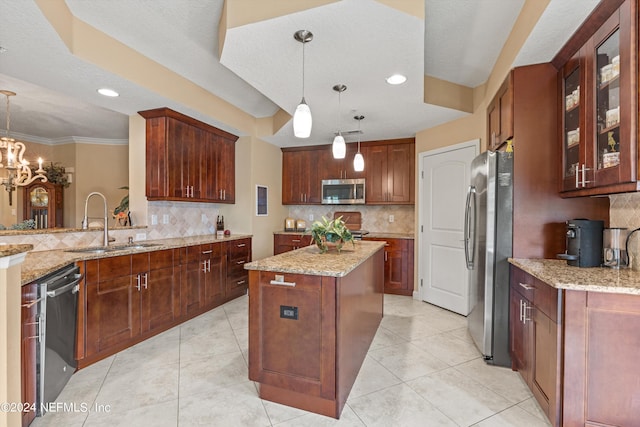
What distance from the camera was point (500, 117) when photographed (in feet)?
9.02

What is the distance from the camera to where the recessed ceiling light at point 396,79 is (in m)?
2.61

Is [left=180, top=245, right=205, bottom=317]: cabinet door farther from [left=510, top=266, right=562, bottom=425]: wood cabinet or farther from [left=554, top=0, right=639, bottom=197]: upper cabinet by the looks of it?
[left=554, top=0, right=639, bottom=197]: upper cabinet

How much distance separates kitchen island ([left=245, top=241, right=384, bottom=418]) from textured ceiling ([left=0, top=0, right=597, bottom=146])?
1503 mm

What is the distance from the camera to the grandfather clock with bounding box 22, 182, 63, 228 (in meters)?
5.67

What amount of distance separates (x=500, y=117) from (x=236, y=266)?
11.7 ft

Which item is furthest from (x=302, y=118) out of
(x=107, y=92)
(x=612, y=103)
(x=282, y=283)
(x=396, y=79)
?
(x=107, y=92)

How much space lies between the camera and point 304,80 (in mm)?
2674

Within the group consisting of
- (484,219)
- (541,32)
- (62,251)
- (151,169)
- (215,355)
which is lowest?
(215,355)

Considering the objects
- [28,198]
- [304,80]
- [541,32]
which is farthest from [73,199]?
[541,32]

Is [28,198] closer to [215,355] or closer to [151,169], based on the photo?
[151,169]

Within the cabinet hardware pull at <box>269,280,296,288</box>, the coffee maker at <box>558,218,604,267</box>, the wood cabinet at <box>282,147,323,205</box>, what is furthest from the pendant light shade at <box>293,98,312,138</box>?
the wood cabinet at <box>282,147,323,205</box>

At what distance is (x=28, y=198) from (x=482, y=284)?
24.8 feet

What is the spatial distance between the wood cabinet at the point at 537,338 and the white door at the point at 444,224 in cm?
132

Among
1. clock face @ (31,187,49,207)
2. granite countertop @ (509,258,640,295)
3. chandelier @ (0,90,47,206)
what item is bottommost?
granite countertop @ (509,258,640,295)
